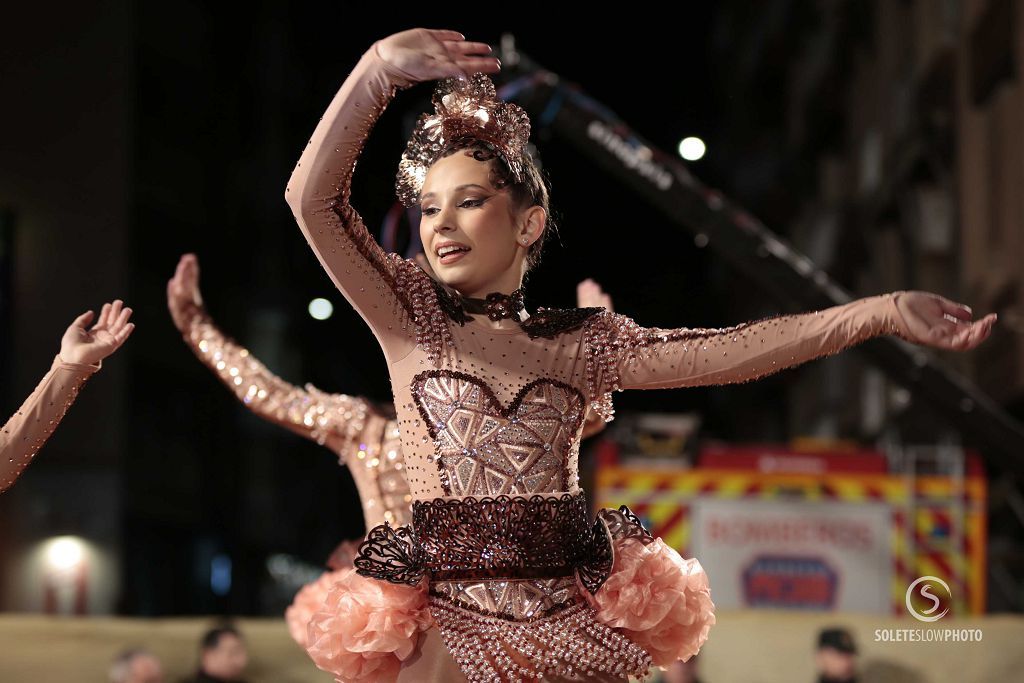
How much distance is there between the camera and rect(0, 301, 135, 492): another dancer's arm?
369 cm

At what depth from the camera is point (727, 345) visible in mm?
3355

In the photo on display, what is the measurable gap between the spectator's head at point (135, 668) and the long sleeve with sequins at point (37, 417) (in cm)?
232

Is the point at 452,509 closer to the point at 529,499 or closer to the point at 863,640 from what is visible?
the point at 529,499

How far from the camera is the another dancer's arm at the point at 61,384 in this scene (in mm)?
3691

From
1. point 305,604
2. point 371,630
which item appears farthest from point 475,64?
point 305,604

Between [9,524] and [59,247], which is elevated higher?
[59,247]

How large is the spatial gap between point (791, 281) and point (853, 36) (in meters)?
11.2

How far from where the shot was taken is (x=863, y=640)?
5.96 meters

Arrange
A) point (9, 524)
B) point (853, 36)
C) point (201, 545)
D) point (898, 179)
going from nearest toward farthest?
point (898, 179) < point (9, 524) < point (853, 36) < point (201, 545)

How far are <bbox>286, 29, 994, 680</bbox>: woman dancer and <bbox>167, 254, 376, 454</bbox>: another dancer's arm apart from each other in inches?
61.4

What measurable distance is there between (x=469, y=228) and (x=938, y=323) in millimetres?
1021

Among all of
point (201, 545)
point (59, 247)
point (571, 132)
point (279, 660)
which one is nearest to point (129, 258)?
point (59, 247)

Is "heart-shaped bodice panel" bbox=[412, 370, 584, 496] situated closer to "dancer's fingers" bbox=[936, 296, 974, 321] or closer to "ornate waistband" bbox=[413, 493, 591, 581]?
"ornate waistband" bbox=[413, 493, 591, 581]

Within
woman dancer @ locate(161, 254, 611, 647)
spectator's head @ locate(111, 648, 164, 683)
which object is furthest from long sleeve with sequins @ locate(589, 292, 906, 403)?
spectator's head @ locate(111, 648, 164, 683)
